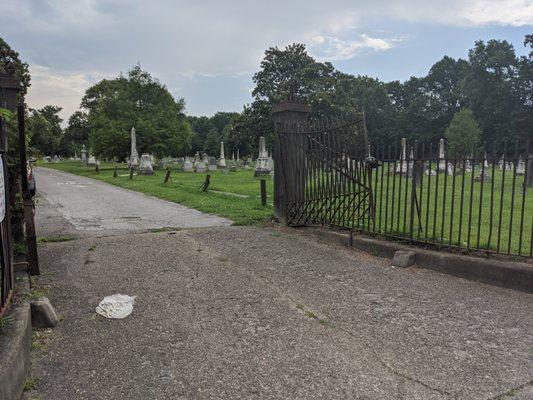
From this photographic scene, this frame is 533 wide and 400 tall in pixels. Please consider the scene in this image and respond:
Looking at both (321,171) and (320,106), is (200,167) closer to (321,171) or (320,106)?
(320,106)

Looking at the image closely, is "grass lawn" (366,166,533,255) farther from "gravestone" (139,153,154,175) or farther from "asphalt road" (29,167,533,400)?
"gravestone" (139,153,154,175)

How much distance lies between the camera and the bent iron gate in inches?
271

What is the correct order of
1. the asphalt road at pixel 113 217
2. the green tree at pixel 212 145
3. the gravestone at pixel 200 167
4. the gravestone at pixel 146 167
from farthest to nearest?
the green tree at pixel 212 145 < the gravestone at pixel 200 167 < the gravestone at pixel 146 167 < the asphalt road at pixel 113 217

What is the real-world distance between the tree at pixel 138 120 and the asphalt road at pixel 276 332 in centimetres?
3311

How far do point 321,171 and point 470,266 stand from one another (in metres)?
2.96

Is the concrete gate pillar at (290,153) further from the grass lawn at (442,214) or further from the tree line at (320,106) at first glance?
the tree line at (320,106)

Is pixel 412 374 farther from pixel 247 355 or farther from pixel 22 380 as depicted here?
pixel 22 380

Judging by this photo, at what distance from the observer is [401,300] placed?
15.0 ft

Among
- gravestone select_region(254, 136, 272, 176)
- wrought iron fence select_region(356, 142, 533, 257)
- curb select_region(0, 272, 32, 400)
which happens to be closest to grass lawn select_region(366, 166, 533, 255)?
wrought iron fence select_region(356, 142, 533, 257)

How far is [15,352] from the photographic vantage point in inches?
106

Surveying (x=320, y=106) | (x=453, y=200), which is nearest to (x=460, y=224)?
(x=453, y=200)

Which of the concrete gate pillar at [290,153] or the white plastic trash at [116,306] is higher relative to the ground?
the concrete gate pillar at [290,153]

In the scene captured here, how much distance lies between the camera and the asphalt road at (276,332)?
9.71 feet

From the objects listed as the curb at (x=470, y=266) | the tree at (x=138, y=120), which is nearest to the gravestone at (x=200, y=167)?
the tree at (x=138, y=120)
